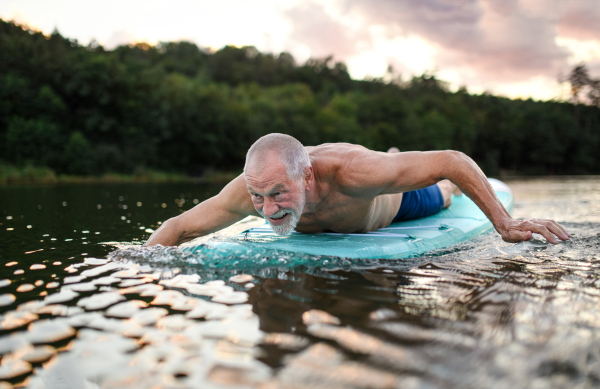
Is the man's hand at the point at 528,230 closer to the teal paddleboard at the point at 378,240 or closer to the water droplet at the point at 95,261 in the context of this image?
the teal paddleboard at the point at 378,240

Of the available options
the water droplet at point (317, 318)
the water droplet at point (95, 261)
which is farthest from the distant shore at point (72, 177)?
the water droplet at point (317, 318)

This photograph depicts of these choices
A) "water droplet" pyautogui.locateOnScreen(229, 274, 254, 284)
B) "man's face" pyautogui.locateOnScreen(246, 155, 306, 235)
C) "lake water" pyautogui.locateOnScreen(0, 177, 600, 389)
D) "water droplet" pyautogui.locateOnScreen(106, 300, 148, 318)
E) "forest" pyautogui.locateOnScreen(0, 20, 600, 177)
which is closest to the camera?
"lake water" pyautogui.locateOnScreen(0, 177, 600, 389)

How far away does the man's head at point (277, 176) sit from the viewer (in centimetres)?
353

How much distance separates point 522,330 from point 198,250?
264 centimetres

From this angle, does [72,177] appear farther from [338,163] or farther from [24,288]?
[338,163]

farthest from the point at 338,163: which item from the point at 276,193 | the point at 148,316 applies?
the point at 148,316

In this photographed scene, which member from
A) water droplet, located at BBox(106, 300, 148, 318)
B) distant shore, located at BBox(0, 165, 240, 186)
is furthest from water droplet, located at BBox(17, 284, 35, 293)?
distant shore, located at BBox(0, 165, 240, 186)

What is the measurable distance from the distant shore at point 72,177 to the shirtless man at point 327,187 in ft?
66.1

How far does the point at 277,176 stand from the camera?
3.53 metres

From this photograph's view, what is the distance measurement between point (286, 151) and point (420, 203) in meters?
2.92

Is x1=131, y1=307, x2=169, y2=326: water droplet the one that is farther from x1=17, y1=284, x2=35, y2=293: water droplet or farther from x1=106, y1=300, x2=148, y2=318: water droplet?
x1=17, y1=284, x2=35, y2=293: water droplet

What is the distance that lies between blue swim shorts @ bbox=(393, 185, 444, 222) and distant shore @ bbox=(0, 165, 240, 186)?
20.4 metres

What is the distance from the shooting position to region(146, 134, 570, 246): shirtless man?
11.9 ft

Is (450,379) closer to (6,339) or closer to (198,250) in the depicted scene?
(6,339)
